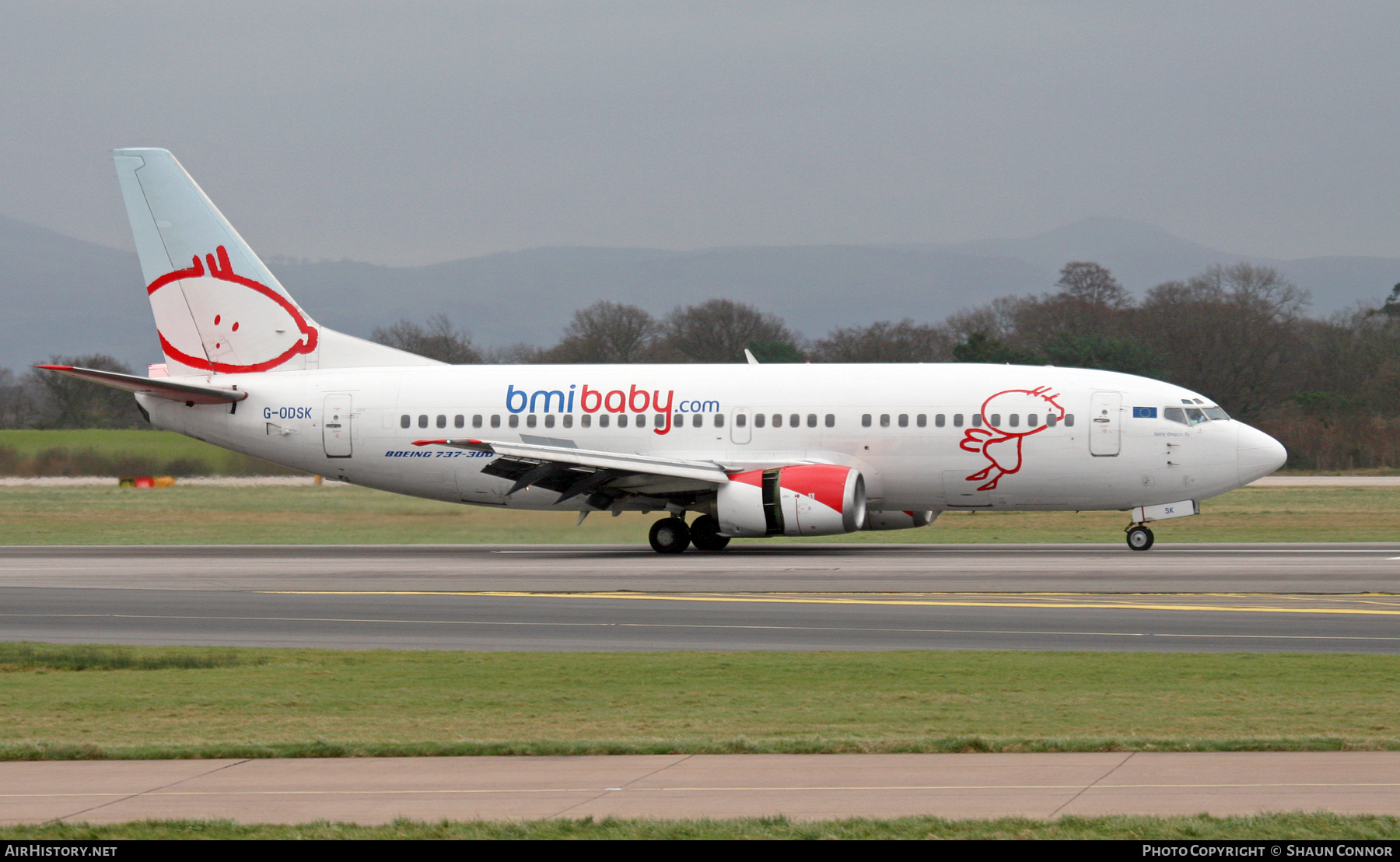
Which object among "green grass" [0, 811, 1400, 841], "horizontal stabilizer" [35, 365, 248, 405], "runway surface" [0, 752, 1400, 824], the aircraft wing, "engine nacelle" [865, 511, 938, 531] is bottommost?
"runway surface" [0, 752, 1400, 824]

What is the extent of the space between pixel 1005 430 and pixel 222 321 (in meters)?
19.6

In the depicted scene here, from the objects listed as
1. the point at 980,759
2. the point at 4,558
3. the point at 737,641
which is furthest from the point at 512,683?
the point at 4,558

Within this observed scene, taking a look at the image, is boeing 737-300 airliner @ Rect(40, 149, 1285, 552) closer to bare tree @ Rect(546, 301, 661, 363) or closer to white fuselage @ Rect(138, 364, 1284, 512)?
white fuselage @ Rect(138, 364, 1284, 512)

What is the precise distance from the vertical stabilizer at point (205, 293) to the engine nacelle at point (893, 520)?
12159 millimetres

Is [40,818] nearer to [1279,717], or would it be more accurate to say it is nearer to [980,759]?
[980,759]

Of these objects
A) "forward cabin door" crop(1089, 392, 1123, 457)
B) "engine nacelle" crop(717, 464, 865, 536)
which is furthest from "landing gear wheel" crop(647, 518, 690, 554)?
"forward cabin door" crop(1089, 392, 1123, 457)

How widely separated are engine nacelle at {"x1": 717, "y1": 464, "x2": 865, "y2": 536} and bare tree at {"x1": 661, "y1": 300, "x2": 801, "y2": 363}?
181 ft

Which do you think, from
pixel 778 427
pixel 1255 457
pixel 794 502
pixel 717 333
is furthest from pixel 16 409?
pixel 1255 457

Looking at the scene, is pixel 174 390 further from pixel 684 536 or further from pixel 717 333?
pixel 717 333

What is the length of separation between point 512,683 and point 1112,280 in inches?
5349

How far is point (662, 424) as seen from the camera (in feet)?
112

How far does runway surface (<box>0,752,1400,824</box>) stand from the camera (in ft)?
28.3

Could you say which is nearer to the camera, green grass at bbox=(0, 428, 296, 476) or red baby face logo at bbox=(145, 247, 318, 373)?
red baby face logo at bbox=(145, 247, 318, 373)

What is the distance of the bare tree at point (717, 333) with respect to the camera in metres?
97.2
